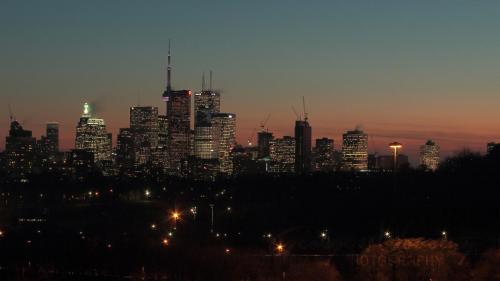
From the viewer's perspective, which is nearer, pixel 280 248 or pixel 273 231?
pixel 280 248

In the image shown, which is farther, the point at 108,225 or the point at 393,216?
the point at 108,225

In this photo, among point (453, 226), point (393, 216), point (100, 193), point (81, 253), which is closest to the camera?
point (81, 253)

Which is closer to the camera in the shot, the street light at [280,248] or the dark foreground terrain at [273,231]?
the dark foreground terrain at [273,231]

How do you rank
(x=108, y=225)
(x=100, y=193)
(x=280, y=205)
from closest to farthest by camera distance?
(x=108, y=225)
(x=280, y=205)
(x=100, y=193)

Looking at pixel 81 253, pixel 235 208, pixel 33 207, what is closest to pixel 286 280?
pixel 81 253

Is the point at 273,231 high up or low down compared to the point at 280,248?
up

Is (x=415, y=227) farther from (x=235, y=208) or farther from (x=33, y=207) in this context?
(x=33, y=207)

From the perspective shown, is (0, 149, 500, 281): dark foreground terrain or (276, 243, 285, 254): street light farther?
(276, 243, 285, 254): street light

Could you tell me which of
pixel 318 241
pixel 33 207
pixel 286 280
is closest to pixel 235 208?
pixel 33 207

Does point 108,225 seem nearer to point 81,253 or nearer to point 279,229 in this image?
point 279,229

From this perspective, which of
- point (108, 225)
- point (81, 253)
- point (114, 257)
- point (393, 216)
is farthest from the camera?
point (108, 225)
